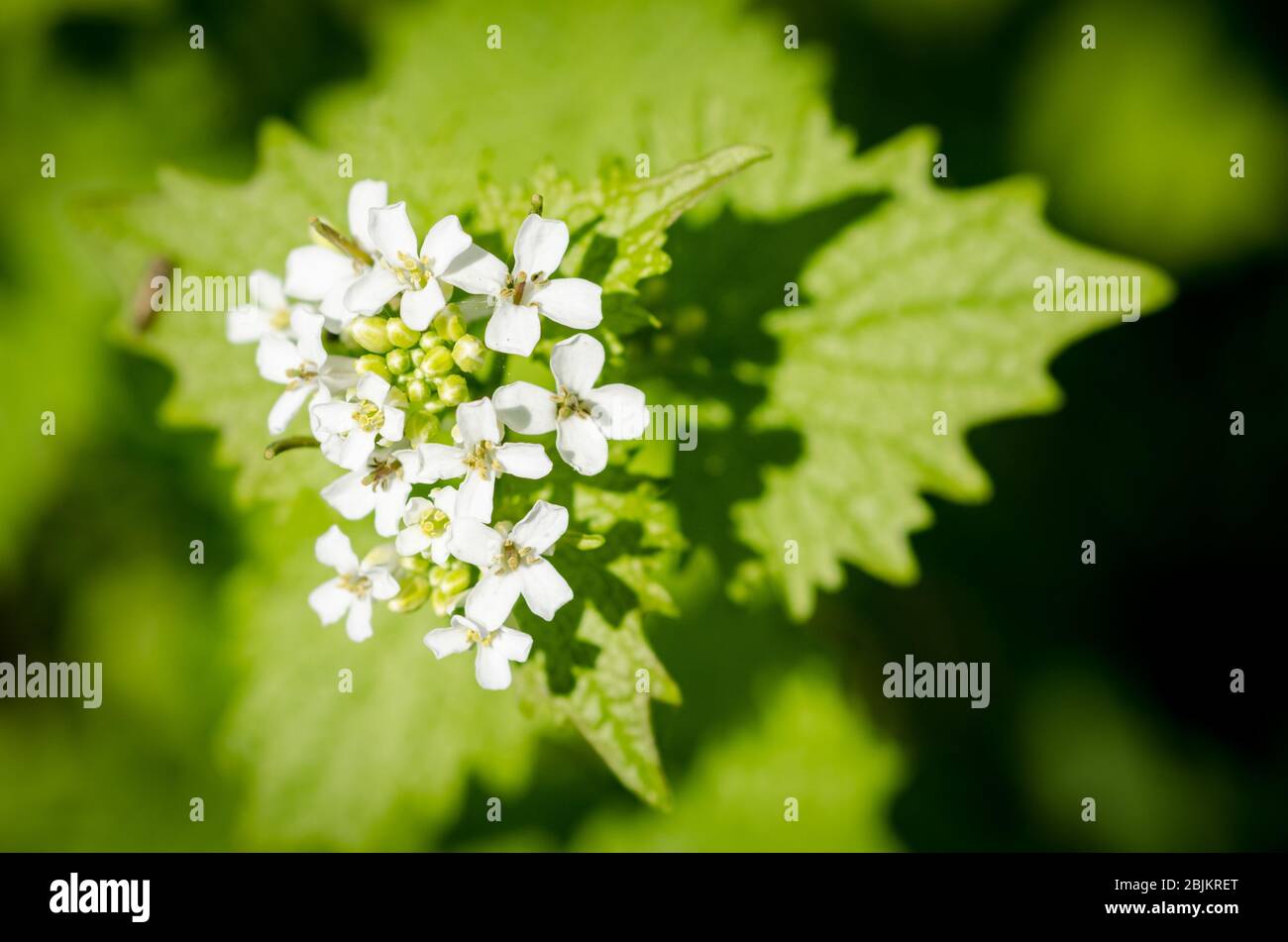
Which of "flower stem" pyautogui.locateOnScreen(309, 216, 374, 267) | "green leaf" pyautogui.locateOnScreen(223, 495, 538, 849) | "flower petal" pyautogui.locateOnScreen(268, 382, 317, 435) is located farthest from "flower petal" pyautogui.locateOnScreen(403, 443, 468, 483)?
"green leaf" pyautogui.locateOnScreen(223, 495, 538, 849)

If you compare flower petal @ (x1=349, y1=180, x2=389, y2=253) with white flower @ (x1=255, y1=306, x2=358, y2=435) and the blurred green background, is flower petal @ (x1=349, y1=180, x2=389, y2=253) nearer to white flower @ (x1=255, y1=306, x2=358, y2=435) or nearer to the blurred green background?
white flower @ (x1=255, y1=306, x2=358, y2=435)

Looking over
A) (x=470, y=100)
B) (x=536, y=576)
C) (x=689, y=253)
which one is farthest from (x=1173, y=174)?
(x=536, y=576)

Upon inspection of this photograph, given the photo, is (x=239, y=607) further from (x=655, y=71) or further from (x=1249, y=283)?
(x=1249, y=283)

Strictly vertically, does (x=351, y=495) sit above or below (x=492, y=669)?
above

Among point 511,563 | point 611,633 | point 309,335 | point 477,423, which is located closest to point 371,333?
point 309,335

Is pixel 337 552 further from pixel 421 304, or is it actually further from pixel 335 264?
pixel 335 264
